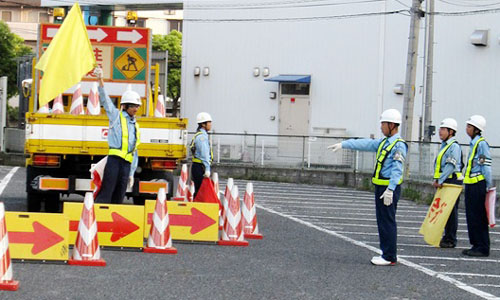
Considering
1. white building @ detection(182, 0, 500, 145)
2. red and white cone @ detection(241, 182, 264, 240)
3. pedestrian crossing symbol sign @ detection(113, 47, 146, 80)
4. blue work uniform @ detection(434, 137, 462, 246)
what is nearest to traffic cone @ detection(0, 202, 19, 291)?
red and white cone @ detection(241, 182, 264, 240)

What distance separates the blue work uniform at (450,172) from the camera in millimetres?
14703

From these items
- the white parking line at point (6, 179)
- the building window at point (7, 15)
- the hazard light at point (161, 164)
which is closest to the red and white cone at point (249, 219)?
the hazard light at point (161, 164)

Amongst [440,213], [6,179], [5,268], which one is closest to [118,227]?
[5,268]

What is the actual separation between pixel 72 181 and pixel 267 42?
2213 centimetres

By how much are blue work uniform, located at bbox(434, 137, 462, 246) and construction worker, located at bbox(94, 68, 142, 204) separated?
14.4 ft

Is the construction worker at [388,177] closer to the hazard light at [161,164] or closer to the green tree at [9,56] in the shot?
the hazard light at [161,164]

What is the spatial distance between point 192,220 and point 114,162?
4.19 feet

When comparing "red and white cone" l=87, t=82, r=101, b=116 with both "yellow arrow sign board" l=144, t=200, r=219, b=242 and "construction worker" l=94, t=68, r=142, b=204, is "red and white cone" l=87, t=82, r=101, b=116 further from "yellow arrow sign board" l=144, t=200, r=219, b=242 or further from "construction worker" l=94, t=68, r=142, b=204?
"yellow arrow sign board" l=144, t=200, r=219, b=242

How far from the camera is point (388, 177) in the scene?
40.4 feet

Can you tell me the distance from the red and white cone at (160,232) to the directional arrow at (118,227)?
0.78 feet

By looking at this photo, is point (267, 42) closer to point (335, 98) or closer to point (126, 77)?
point (335, 98)

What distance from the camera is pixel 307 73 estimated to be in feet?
120

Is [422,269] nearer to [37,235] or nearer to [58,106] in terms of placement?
[37,235]

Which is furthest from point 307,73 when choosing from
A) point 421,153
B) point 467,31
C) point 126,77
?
point 126,77
